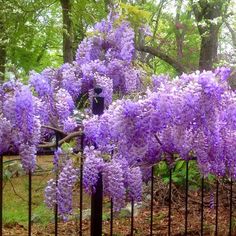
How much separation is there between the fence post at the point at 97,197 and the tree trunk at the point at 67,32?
9.53 metres

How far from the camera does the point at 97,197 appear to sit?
325 centimetres

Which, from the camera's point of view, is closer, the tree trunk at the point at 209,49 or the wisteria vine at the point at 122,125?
the wisteria vine at the point at 122,125

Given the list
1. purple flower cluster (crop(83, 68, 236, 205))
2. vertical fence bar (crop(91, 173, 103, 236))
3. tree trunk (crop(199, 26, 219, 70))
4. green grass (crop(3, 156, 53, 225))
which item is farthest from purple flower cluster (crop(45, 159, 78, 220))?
tree trunk (crop(199, 26, 219, 70))

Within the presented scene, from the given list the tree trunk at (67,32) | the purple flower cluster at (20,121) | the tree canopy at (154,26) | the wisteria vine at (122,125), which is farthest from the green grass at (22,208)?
the tree trunk at (67,32)

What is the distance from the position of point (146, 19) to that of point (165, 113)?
3.49ft

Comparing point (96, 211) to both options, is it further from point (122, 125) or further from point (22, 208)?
point (22, 208)

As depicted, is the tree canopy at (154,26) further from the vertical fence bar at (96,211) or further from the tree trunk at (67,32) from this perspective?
the vertical fence bar at (96,211)

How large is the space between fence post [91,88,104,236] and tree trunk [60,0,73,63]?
9.53 m

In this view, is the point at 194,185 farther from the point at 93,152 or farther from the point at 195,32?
the point at 195,32

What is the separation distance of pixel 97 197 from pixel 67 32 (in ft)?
34.3

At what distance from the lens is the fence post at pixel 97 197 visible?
10.0 feet

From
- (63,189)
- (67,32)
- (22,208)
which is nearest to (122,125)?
(63,189)

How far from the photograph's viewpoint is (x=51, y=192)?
2637mm

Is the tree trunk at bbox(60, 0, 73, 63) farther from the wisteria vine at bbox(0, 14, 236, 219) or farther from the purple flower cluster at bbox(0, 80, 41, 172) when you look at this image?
the purple flower cluster at bbox(0, 80, 41, 172)
